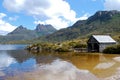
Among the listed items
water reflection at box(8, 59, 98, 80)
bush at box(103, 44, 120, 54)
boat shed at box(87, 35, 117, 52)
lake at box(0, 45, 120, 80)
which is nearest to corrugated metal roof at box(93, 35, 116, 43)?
boat shed at box(87, 35, 117, 52)

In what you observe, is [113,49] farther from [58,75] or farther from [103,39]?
[58,75]

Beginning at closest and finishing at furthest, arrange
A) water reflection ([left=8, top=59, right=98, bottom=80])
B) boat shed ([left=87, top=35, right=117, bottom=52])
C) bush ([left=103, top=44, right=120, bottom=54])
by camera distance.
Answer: water reflection ([left=8, top=59, right=98, bottom=80]), bush ([left=103, top=44, right=120, bottom=54]), boat shed ([left=87, top=35, right=117, bottom=52])

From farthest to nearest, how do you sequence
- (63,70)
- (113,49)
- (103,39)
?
(103,39) → (113,49) → (63,70)

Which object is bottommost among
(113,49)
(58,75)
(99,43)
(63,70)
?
(58,75)

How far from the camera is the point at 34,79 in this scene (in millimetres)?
28844

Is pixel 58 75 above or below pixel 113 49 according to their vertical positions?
below

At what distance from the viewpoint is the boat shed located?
72312 millimetres

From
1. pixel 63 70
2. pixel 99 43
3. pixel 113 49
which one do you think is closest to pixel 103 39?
pixel 99 43

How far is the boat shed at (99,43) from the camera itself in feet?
237

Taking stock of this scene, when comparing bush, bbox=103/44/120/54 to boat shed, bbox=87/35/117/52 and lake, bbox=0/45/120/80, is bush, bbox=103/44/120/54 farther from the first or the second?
lake, bbox=0/45/120/80

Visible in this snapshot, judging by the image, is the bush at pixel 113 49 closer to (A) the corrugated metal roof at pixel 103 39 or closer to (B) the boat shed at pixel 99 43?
(B) the boat shed at pixel 99 43

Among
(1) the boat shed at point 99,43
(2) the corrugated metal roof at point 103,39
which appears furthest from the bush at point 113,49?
(2) the corrugated metal roof at point 103,39

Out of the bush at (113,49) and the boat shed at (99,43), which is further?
the boat shed at (99,43)

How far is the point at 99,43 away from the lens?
72.2 m
